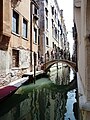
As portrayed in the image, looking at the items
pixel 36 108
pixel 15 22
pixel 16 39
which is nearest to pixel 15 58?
pixel 16 39

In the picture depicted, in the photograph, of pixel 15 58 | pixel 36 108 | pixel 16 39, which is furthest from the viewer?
pixel 15 58

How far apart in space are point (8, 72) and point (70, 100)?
3.37 meters

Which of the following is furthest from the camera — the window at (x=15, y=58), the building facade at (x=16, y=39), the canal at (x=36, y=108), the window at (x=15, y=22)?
the window at (x=15, y=22)

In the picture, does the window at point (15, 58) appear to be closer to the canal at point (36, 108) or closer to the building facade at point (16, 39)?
the building facade at point (16, 39)

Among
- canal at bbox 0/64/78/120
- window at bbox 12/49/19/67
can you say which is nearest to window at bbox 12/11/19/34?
window at bbox 12/49/19/67

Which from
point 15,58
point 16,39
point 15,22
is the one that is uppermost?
point 15,22

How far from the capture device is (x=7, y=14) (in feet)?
36.1

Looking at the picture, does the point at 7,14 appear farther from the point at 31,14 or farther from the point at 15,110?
the point at 31,14

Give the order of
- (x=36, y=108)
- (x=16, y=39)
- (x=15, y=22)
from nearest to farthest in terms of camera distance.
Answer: (x=36, y=108) < (x=16, y=39) < (x=15, y=22)

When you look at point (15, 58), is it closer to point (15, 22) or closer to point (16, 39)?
point (16, 39)

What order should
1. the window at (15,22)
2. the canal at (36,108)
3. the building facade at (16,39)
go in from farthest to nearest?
the window at (15,22) → the building facade at (16,39) → the canal at (36,108)

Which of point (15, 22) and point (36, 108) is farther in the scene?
point (15, 22)

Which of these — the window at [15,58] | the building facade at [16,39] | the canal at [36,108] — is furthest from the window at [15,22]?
the canal at [36,108]

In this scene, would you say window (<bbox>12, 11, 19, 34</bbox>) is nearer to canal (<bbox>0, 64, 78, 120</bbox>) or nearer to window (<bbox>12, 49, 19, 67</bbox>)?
window (<bbox>12, 49, 19, 67</bbox>)
